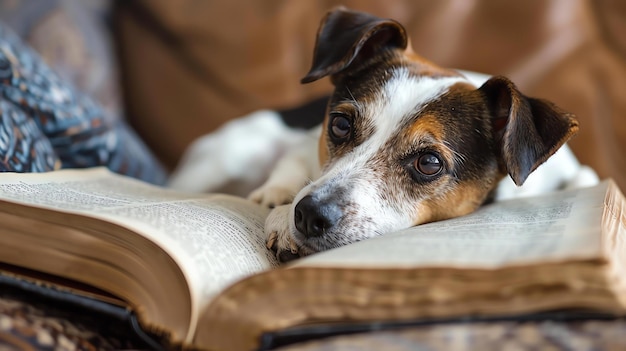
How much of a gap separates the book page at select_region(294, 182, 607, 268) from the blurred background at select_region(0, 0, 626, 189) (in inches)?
38.0

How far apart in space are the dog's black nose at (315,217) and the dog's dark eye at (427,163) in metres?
0.28

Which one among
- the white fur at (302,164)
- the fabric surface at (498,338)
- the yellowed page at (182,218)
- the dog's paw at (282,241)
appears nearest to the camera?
the fabric surface at (498,338)

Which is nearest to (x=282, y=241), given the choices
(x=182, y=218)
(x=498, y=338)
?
(x=182, y=218)

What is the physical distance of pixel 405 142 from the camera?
4.72 ft

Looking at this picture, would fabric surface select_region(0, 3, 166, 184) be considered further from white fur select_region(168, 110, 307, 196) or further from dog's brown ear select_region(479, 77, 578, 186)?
dog's brown ear select_region(479, 77, 578, 186)

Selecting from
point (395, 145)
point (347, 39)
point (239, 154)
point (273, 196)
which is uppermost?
point (347, 39)

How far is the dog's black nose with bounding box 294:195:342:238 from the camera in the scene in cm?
124

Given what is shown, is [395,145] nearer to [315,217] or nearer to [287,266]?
[315,217]

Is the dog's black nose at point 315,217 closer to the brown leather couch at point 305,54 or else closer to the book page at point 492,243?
the book page at point 492,243

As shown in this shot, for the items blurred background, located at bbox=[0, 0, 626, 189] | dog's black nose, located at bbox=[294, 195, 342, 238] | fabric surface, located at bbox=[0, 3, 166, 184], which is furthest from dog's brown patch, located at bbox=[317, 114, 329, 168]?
blurred background, located at bbox=[0, 0, 626, 189]

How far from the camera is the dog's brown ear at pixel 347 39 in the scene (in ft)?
5.13

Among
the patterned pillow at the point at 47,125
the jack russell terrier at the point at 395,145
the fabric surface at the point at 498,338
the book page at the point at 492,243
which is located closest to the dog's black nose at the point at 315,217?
the jack russell terrier at the point at 395,145

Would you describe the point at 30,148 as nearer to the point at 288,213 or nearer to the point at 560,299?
the point at 288,213

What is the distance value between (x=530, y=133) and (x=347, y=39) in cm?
52
